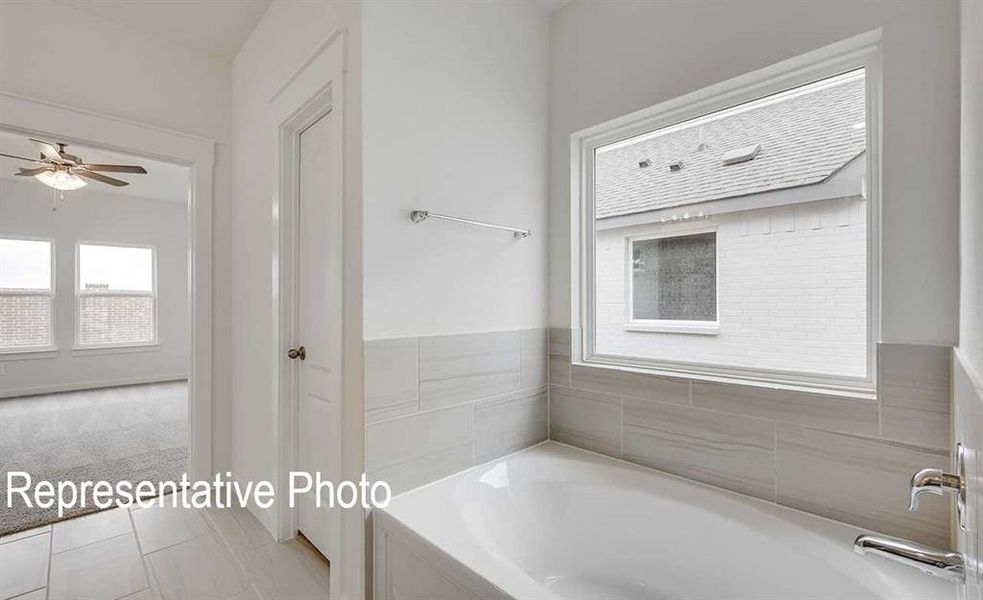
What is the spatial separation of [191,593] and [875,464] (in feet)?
8.04

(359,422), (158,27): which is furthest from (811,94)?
(158,27)

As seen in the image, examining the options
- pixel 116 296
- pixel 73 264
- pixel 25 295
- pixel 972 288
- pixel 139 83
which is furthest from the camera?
pixel 116 296

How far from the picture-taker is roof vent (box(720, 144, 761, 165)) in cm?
160

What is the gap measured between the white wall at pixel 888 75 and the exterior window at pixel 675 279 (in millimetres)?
533

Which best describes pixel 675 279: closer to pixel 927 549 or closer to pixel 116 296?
pixel 927 549

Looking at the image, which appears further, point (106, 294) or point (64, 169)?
point (106, 294)

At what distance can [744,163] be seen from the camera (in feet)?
5.32

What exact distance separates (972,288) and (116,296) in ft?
25.8

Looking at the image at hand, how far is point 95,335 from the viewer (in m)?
5.73

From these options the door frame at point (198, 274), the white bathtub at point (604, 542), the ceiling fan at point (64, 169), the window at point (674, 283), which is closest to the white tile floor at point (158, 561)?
the door frame at point (198, 274)

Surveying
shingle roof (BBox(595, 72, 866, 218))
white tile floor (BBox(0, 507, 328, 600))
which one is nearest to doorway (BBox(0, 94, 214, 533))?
white tile floor (BBox(0, 507, 328, 600))

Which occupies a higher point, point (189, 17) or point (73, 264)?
point (189, 17)

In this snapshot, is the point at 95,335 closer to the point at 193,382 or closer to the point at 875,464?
the point at 193,382

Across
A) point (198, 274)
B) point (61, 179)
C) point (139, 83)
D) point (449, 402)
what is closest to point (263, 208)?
point (198, 274)
